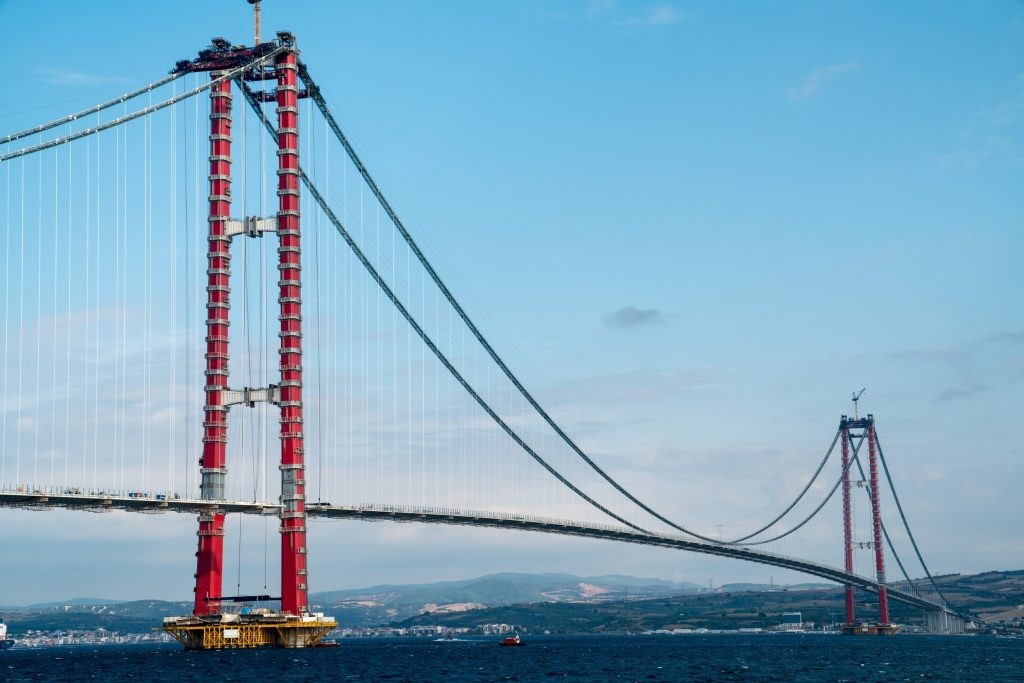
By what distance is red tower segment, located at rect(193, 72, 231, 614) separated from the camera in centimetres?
9500

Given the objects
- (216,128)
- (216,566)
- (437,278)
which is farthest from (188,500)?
(437,278)

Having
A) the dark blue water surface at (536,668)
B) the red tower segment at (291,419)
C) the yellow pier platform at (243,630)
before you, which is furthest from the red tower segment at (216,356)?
the dark blue water surface at (536,668)

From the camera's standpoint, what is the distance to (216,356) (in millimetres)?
97562

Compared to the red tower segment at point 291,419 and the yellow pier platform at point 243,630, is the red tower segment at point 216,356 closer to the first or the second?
the yellow pier platform at point 243,630

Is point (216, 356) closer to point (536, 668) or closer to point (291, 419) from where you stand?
point (291, 419)

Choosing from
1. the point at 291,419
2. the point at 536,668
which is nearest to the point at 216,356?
the point at 291,419

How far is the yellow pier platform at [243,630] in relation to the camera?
309 ft

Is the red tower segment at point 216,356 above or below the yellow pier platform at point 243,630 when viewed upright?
above

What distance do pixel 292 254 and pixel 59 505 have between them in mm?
24405

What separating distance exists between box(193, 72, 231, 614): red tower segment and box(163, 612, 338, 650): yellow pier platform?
1.07 metres

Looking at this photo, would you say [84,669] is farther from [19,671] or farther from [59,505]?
[59,505]

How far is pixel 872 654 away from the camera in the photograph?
128 metres

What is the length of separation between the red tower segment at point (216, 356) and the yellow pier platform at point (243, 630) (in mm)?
1073

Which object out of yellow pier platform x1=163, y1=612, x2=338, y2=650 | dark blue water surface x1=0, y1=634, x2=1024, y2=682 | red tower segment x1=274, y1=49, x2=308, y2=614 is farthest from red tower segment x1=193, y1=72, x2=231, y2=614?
dark blue water surface x1=0, y1=634, x2=1024, y2=682
